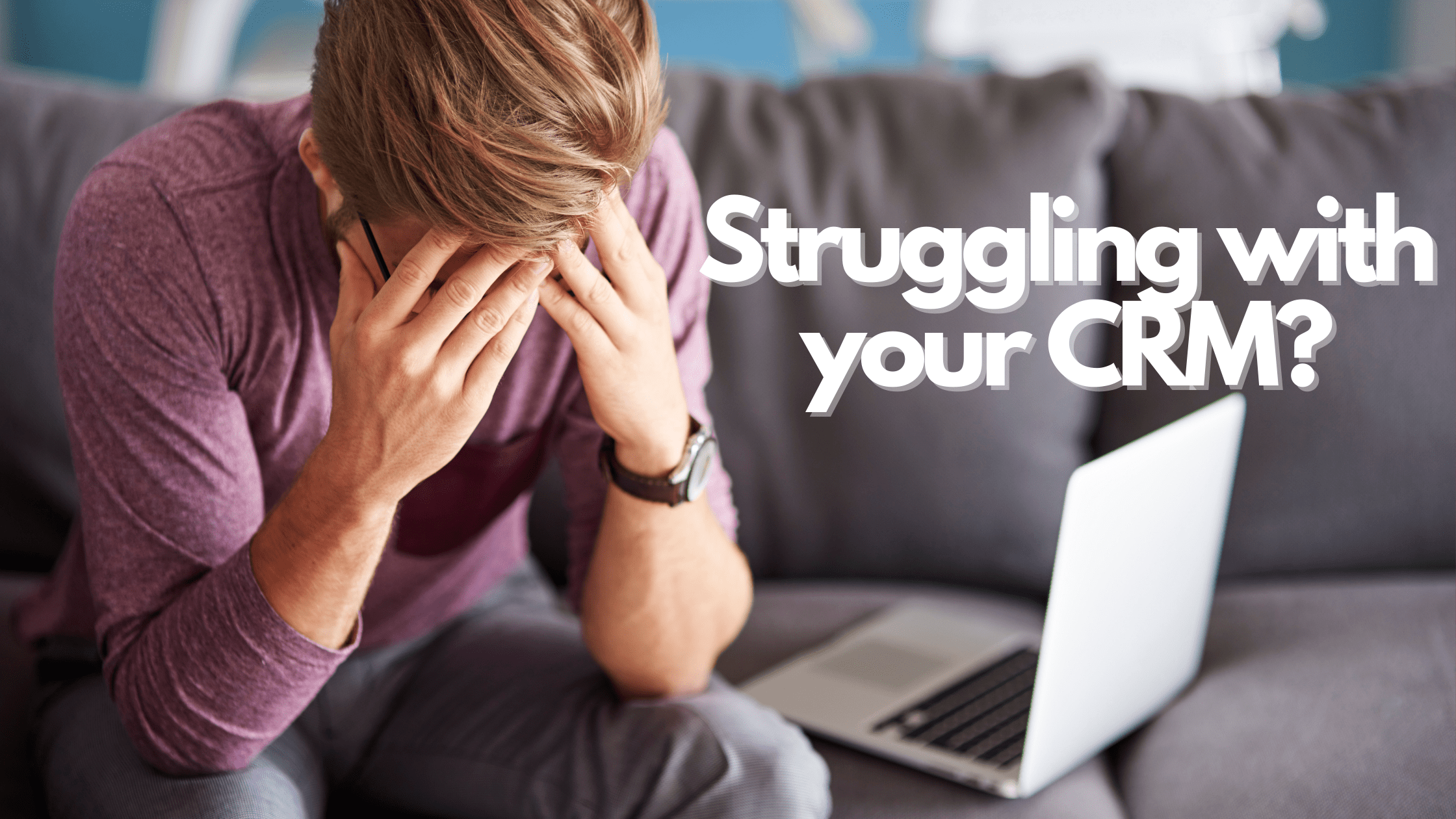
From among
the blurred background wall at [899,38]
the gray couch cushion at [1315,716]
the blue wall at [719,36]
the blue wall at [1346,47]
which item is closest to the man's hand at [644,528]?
the gray couch cushion at [1315,716]

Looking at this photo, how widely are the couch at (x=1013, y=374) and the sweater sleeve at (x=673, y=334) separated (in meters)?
0.24

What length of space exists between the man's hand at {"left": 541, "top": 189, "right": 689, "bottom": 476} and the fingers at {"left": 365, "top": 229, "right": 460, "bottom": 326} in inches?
2.7

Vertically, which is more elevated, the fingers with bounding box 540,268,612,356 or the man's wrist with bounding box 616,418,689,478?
the fingers with bounding box 540,268,612,356

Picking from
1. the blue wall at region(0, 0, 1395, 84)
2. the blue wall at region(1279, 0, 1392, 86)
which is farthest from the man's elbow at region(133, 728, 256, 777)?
the blue wall at region(1279, 0, 1392, 86)

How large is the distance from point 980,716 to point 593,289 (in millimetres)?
538

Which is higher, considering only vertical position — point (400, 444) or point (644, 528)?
point (400, 444)

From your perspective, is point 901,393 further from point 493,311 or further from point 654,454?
point 493,311

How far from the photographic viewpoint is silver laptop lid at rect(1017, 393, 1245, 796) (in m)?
0.82

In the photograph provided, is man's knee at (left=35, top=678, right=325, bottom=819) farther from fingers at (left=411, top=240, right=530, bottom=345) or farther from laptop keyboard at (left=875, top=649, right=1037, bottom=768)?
laptop keyboard at (left=875, top=649, right=1037, bottom=768)

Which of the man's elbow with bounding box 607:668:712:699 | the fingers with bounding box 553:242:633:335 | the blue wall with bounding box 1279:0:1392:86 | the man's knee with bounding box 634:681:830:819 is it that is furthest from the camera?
the blue wall with bounding box 1279:0:1392:86

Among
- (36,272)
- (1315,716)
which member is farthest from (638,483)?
(36,272)

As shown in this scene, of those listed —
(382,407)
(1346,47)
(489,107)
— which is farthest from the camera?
(1346,47)

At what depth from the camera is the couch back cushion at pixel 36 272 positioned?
1165 mm

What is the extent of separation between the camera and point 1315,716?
96cm
